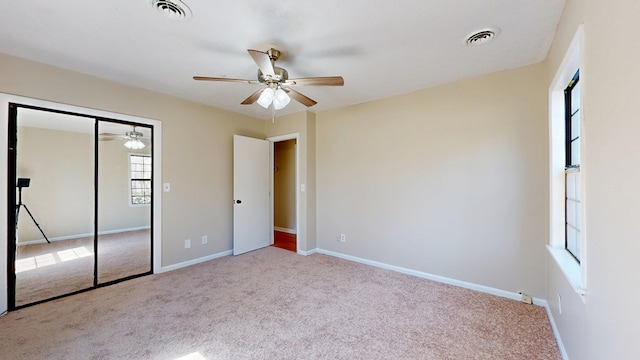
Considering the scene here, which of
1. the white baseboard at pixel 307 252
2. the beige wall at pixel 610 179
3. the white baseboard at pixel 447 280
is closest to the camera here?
the beige wall at pixel 610 179

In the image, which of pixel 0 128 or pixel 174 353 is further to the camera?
pixel 0 128

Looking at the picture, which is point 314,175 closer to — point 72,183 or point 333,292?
point 333,292

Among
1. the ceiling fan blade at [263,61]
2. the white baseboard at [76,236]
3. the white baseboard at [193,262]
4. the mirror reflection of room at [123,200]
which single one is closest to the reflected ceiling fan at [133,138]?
the mirror reflection of room at [123,200]

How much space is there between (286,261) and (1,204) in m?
3.04

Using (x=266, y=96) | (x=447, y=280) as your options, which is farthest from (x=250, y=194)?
(x=447, y=280)

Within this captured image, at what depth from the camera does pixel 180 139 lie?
3.67 meters

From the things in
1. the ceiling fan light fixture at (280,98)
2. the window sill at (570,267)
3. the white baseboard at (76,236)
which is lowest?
the white baseboard at (76,236)

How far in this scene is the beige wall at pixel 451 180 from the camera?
2.58m

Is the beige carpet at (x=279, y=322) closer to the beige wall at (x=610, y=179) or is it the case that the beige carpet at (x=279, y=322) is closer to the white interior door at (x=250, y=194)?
the beige wall at (x=610, y=179)

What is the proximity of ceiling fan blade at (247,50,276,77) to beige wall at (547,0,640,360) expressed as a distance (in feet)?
5.84

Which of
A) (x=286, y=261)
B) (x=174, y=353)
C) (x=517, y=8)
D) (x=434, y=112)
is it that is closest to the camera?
(x=517, y=8)

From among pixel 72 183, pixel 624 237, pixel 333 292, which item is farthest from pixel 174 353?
pixel 624 237

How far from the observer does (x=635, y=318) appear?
0.88m

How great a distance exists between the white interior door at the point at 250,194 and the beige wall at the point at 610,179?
397 centimetres
